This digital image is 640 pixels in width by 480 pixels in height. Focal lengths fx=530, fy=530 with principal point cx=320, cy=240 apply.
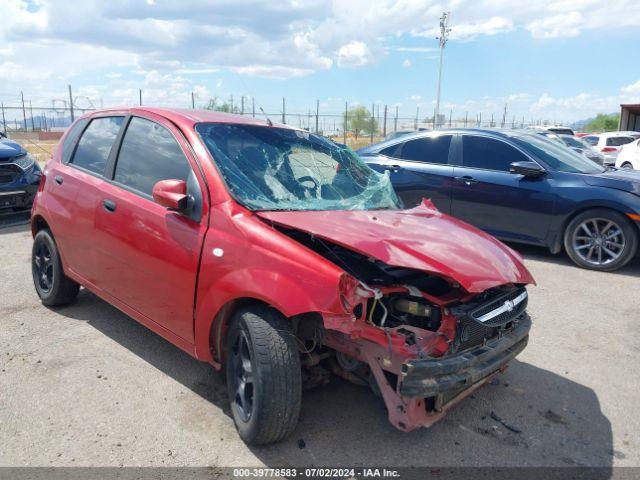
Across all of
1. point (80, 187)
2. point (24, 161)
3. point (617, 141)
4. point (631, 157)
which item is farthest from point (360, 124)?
point (80, 187)

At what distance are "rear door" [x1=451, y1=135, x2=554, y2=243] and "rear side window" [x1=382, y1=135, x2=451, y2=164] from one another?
257 millimetres

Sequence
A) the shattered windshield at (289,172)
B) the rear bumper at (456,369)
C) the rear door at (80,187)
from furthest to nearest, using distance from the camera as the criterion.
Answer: the rear door at (80,187), the shattered windshield at (289,172), the rear bumper at (456,369)

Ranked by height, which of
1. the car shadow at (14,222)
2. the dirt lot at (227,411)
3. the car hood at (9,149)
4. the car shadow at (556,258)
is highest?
the car hood at (9,149)

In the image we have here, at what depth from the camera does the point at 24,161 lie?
27.9 ft

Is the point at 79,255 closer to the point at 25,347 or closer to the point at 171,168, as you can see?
the point at 25,347

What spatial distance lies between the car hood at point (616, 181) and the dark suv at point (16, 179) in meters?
8.03

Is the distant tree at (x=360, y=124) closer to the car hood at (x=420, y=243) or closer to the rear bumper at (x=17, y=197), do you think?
the rear bumper at (x=17, y=197)

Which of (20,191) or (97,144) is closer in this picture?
(97,144)

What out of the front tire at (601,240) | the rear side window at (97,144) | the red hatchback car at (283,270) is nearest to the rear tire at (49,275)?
the red hatchback car at (283,270)

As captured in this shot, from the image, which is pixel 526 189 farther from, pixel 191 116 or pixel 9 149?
pixel 9 149

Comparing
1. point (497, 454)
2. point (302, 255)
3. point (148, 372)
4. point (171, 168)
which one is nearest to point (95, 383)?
point (148, 372)

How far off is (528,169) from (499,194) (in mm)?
478

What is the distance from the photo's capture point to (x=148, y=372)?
3.63 meters

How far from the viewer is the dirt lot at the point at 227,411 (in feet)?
9.22
